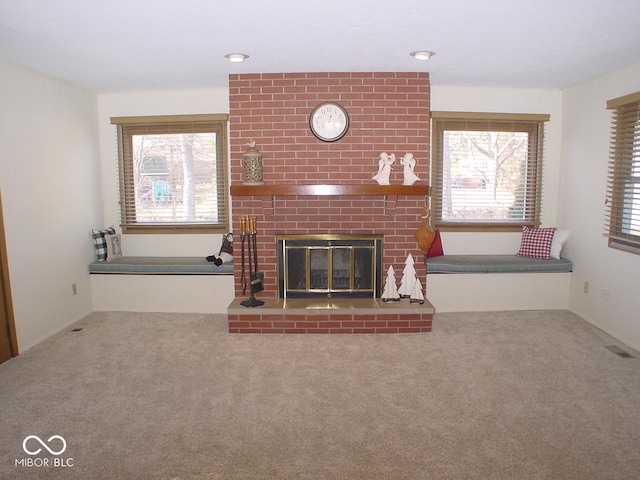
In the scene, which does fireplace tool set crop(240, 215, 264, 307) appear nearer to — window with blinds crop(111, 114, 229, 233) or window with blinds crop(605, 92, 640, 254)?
window with blinds crop(111, 114, 229, 233)

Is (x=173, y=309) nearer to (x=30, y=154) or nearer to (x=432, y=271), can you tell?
(x=30, y=154)

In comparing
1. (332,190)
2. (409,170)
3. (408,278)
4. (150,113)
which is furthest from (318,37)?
(150,113)

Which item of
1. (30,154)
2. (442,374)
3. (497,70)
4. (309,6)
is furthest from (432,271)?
(30,154)

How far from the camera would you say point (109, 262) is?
16.3 feet

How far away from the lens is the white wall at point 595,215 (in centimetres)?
402

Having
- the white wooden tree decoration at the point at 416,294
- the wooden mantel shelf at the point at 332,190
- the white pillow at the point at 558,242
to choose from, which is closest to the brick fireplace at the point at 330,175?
the wooden mantel shelf at the point at 332,190

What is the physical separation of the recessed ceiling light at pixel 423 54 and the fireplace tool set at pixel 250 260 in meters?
1.86

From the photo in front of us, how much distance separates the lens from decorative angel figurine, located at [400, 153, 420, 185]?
423cm

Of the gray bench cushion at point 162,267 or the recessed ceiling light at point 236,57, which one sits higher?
the recessed ceiling light at point 236,57

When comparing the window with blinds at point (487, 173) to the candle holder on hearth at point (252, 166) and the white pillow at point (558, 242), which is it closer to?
the white pillow at point (558, 242)

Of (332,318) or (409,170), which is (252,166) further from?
(332,318)

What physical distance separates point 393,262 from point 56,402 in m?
2.86

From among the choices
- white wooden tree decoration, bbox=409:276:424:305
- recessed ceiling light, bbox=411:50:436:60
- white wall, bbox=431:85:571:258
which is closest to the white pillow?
white wall, bbox=431:85:571:258
